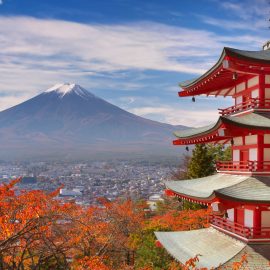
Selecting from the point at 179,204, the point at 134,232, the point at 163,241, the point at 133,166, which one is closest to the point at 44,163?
the point at 133,166

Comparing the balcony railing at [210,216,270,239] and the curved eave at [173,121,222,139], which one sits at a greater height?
the curved eave at [173,121,222,139]

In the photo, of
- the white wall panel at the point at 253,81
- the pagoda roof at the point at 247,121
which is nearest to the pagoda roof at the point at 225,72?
the white wall panel at the point at 253,81

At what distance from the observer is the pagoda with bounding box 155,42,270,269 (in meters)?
12.8

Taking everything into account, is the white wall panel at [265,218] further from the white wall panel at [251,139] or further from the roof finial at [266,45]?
the roof finial at [266,45]

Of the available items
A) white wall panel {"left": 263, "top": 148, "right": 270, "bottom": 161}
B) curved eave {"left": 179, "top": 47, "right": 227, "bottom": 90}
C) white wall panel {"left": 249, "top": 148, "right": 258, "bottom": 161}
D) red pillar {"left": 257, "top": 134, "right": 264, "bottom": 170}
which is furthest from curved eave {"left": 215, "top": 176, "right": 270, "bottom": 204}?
curved eave {"left": 179, "top": 47, "right": 227, "bottom": 90}

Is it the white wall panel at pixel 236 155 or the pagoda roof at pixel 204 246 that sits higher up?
the white wall panel at pixel 236 155

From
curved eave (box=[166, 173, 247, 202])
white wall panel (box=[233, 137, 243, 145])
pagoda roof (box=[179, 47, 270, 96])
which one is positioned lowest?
curved eave (box=[166, 173, 247, 202])

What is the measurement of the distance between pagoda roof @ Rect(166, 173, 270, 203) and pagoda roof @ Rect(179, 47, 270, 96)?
11.4ft

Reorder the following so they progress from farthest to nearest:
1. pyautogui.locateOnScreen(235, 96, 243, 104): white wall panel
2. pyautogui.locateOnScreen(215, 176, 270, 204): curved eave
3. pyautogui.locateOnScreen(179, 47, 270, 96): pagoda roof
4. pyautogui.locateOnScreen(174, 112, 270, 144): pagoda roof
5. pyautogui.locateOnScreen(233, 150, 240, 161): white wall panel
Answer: pyautogui.locateOnScreen(235, 96, 243, 104): white wall panel → pyautogui.locateOnScreen(233, 150, 240, 161): white wall panel → pyautogui.locateOnScreen(179, 47, 270, 96): pagoda roof → pyautogui.locateOnScreen(174, 112, 270, 144): pagoda roof → pyautogui.locateOnScreen(215, 176, 270, 204): curved eave

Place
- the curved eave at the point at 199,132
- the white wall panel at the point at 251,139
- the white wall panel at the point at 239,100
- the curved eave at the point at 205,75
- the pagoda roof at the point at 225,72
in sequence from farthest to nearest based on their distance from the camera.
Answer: the white wall panel at the point at 239,100 → the white wall panel at the point at 251,139 → the curved eave at the point at 199,132 → the curved eave at the point at 205,75 → the pagoda roof at the point at 225,72

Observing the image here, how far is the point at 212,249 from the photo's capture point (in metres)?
14.3

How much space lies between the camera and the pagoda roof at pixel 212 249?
1270cm

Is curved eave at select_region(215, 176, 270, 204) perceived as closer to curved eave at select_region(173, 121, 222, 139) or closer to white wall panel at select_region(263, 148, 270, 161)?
white wall panel at select_region(263, 148, 270, 161)

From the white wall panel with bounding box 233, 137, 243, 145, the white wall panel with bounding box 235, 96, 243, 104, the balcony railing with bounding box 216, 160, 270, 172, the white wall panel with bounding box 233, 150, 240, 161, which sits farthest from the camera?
the white wall panel with bounding box 235, 96, 243, 104
